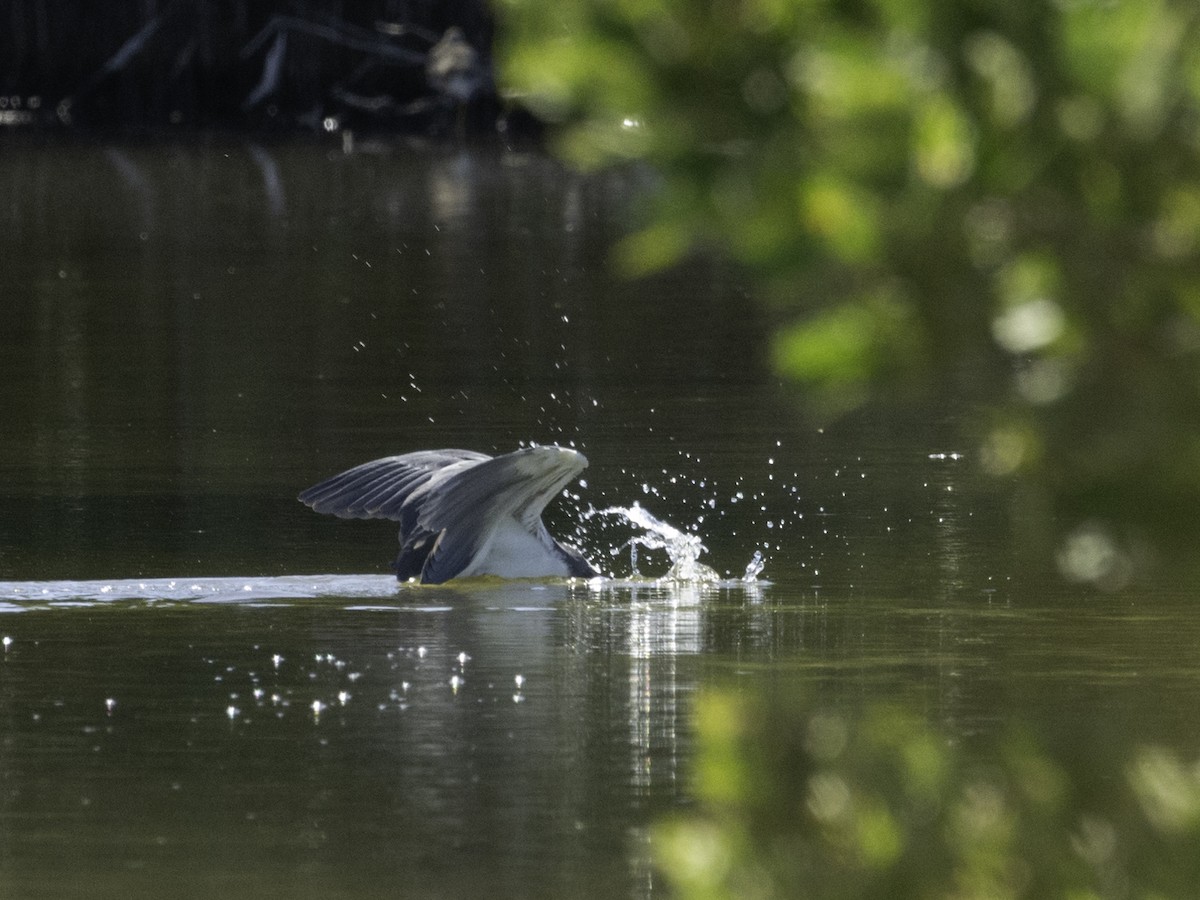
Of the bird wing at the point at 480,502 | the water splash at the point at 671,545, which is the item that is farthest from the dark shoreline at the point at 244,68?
the bird wing at the point at 480,502

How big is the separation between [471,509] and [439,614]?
1.94 feet

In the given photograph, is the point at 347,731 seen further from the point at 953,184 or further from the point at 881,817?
the point at 953,184

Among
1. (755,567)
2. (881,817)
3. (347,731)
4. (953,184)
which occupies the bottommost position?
(347,731)

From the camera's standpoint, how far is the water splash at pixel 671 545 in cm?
1032

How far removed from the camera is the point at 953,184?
2.13 m

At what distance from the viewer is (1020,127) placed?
7.02 ft

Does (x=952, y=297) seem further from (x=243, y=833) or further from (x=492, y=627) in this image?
(x=492, y=627)

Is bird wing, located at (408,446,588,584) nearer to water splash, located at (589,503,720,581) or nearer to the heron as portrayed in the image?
the heron

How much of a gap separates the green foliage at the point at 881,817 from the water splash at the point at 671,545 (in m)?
7.81

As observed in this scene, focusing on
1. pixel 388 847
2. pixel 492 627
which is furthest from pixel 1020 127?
pixel 492 627

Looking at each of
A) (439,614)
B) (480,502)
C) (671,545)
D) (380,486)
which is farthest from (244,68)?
(439,614)

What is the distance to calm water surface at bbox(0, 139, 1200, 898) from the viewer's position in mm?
6582

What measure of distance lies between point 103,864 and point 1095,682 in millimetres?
3318

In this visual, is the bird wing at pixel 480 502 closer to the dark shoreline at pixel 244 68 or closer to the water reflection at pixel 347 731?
the water reflection at pixel 347 731
